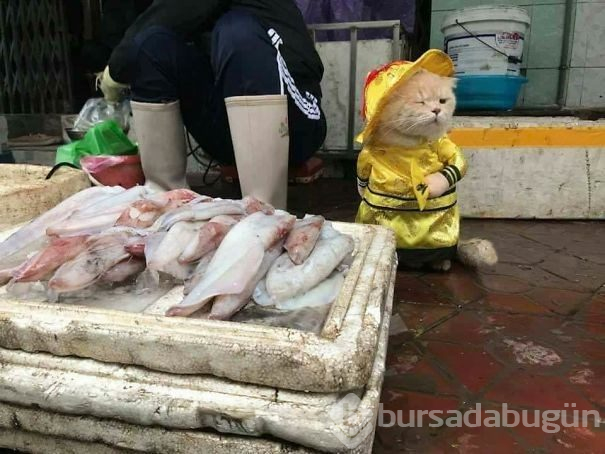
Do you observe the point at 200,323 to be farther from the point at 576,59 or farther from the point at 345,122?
the point at 576,59

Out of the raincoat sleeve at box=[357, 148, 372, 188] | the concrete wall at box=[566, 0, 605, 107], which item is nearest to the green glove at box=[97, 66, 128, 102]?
the raincoat sleeve at box=[357, 148, 372, 188]

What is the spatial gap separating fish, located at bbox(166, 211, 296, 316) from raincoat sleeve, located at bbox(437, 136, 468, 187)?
108 cm

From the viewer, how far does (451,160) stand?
2.18 meters

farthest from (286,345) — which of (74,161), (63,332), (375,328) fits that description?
(74,161)

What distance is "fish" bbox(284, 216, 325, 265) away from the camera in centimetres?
120

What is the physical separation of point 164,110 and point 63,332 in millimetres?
1622

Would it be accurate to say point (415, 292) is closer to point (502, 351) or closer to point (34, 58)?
point (502, 351)

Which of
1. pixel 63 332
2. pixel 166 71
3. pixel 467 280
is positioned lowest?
pixel 467 280

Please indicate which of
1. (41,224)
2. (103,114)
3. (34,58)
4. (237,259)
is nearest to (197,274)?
(237,259)

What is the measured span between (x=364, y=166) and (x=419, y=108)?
368 millimetres

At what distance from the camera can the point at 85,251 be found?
123cm

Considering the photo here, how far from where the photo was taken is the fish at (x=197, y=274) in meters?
1.12

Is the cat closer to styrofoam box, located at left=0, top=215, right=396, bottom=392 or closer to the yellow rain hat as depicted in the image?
the yellow rain hat

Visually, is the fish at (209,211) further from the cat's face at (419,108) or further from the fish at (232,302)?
the cat's face at (419,108)
